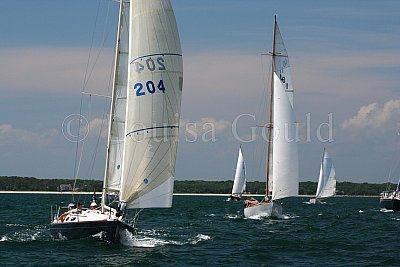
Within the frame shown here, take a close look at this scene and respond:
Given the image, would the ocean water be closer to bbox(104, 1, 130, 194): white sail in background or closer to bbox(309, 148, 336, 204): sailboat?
bbox(104, 1, 130, 194): white sail in background

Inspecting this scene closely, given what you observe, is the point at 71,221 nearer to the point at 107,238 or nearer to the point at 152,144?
the point at 107,238

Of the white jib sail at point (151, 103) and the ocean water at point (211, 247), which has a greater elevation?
the white jib sail at point (151, 103)

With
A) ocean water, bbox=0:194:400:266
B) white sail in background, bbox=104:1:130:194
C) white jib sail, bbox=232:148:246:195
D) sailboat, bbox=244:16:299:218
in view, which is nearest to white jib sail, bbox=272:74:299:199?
sailboat, bbox=244:16:299:218

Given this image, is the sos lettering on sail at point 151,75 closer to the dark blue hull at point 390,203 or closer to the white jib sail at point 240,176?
the dark blue hull at point 390,203

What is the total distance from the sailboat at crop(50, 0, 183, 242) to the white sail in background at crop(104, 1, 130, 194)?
1384 mm

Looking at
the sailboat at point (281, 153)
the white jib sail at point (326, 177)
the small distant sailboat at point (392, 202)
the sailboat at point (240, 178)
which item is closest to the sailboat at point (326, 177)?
the white jib sail at point (326, 177)

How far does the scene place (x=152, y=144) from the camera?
31.1m

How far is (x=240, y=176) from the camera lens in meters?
107

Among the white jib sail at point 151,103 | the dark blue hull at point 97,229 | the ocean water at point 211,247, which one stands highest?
the white jib sail at point 151,103

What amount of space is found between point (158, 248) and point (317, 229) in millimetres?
15998

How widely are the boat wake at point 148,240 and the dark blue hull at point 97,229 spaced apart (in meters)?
0.39

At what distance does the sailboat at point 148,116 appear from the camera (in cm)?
3103

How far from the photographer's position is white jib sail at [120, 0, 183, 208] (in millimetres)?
31031

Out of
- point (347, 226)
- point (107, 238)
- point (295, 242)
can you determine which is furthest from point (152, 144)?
point (347, 226)
